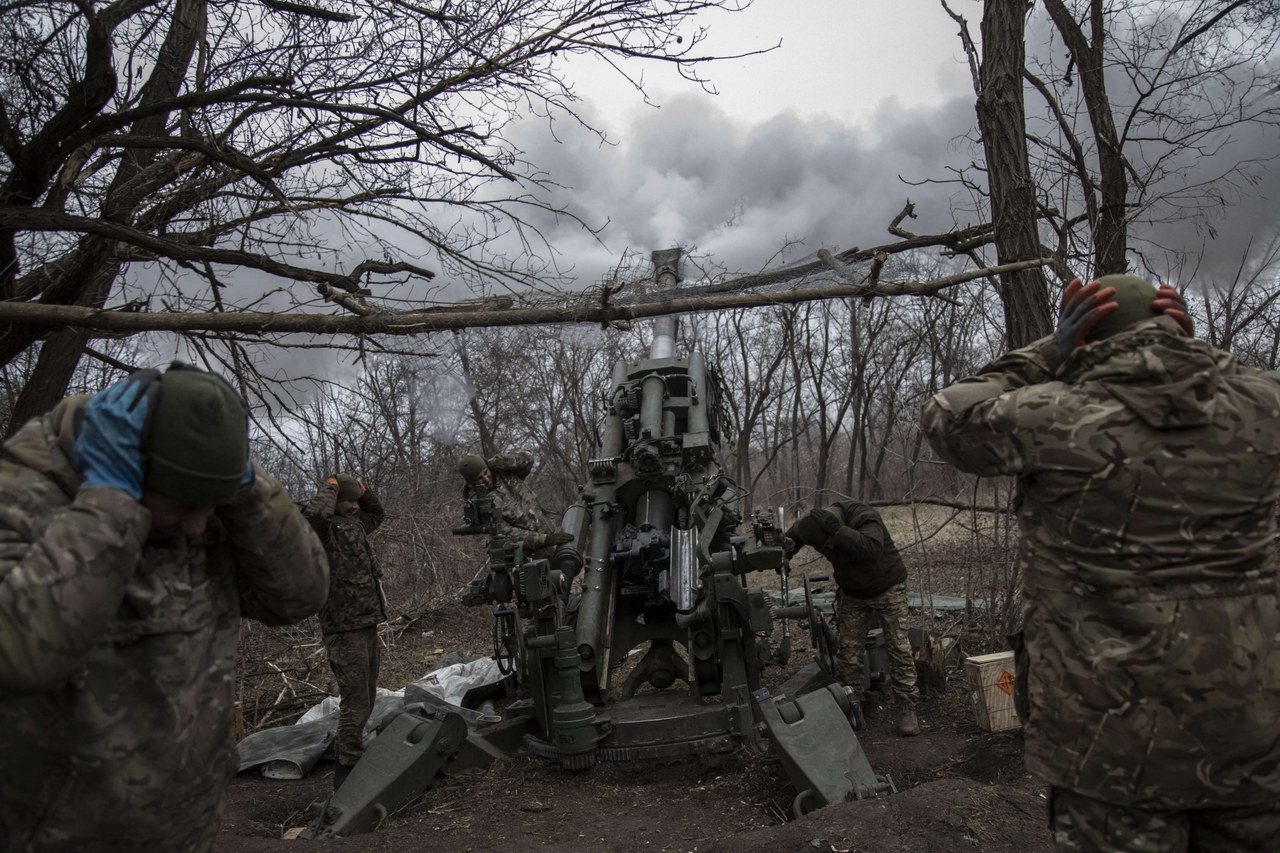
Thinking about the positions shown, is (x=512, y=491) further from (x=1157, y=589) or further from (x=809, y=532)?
(x=1157, y=589)

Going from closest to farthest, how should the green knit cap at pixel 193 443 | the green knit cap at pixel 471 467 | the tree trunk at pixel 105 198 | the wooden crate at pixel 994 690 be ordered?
the green knit cap at pixel 193 443
the tree trunk at pixel 105 198
the wooden crate at pixel 994 690
the green knit cap at pixel 471 467

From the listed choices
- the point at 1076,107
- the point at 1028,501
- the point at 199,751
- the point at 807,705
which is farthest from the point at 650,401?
the point at 199,751

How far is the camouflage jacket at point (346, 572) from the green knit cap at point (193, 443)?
4.38 meters

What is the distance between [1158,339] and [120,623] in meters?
2.54

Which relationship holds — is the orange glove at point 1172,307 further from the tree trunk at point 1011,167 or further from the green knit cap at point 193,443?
the tree trunk at point 1011,167

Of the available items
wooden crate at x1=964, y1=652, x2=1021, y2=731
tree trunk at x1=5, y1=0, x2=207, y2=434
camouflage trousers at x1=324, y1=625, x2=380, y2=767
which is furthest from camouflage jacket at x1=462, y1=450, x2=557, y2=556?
wooden crate at x1=964, y1=652, x2=1021, y2=731

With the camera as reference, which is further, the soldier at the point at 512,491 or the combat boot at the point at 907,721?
the soldier at the point at 512,491

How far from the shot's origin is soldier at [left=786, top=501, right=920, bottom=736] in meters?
6.57

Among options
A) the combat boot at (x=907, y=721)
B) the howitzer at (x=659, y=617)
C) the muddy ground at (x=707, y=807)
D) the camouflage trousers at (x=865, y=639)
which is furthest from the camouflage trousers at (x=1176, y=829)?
the camouflage trousers at (x=865, y=639)

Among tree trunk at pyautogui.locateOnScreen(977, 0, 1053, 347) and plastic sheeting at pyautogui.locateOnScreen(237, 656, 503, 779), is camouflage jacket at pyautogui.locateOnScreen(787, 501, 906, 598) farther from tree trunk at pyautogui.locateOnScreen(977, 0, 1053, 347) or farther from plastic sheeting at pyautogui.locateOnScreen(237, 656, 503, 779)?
plastic sheeting at pyautogui.locateOnScreen(237, 656, 503, 779)

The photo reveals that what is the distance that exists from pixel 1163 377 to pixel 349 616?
17.7ft

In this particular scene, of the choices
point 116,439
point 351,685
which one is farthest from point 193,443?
point 351,685

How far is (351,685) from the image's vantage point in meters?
6.41

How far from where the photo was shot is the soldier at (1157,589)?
7.60 ft
